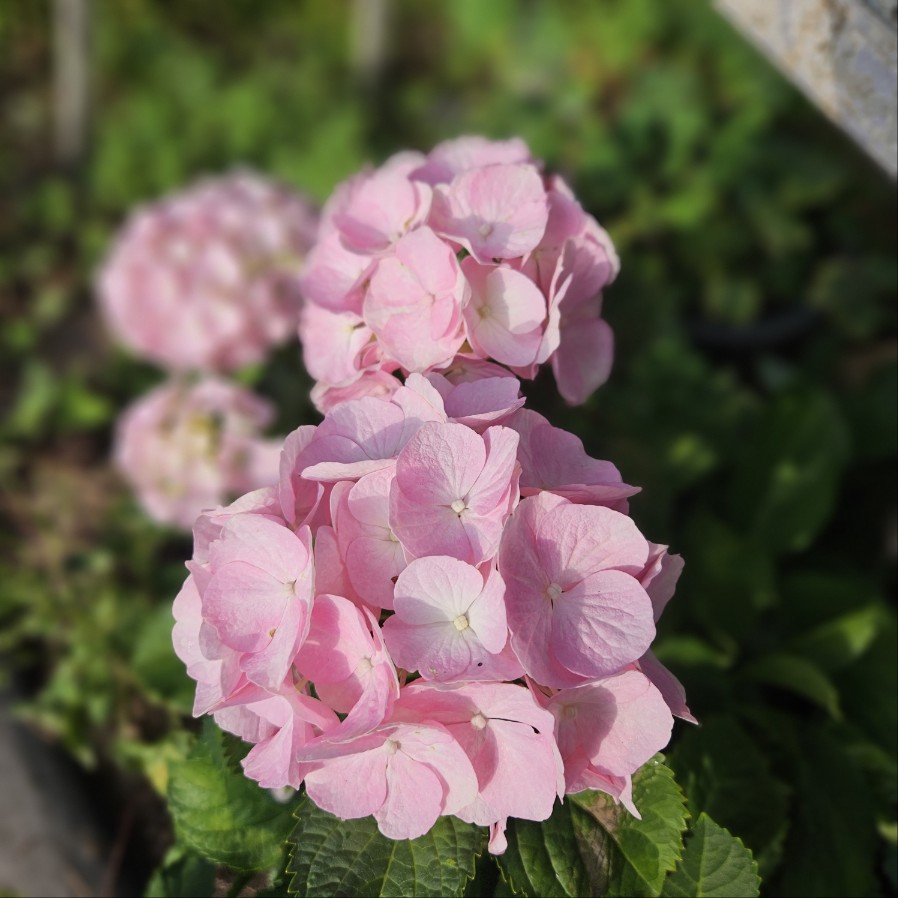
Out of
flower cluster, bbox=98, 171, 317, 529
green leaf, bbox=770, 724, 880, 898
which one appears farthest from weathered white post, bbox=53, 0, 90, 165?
green leaf, bbox=770, 724, 880, 898

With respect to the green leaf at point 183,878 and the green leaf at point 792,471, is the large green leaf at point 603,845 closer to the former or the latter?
the green leaf at point 183,878

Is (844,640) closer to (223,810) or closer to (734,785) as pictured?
(734,785)

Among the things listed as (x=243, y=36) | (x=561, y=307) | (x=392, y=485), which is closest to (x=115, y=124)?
(x=243, y=36)

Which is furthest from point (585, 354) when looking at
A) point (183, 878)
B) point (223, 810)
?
point (183, 878)

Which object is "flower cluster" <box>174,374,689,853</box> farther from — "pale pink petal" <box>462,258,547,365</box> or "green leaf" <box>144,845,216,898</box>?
"green leaf" <box>144,845,216,898</box>

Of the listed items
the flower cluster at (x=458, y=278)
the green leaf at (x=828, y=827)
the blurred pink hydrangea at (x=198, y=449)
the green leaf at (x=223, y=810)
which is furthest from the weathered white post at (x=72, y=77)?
the green leaf at (x=828, y=827)
